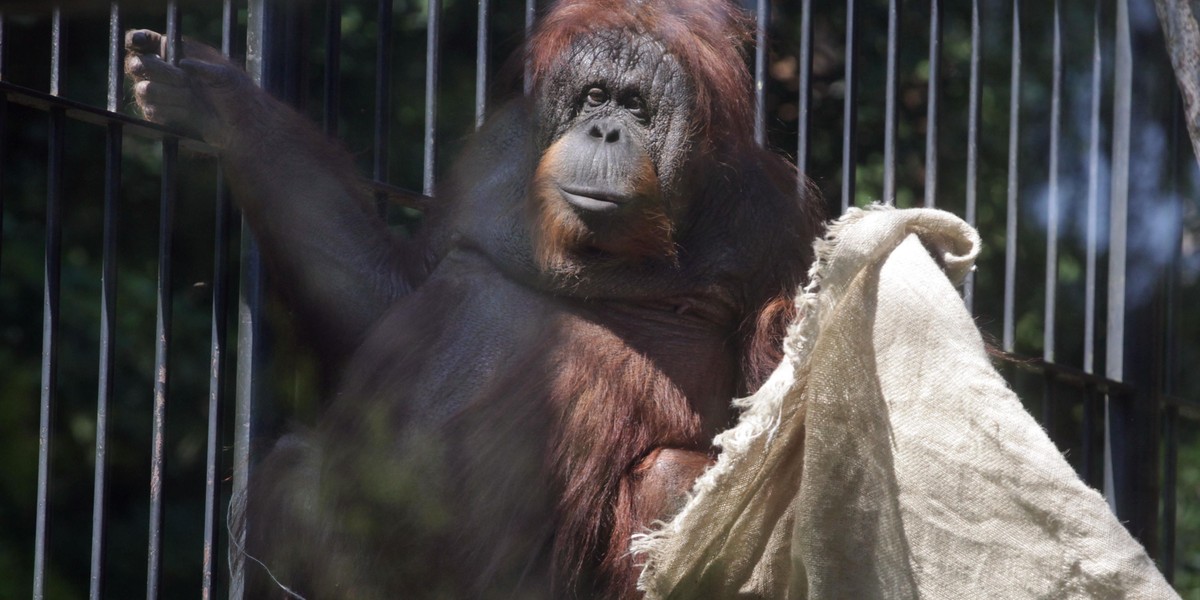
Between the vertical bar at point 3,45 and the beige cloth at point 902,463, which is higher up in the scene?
the vertical bar at point 3,45

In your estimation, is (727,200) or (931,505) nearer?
(931,505)

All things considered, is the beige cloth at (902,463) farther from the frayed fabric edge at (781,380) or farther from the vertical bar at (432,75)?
the vertical bar at (432,75)

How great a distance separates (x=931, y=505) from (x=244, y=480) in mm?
1128

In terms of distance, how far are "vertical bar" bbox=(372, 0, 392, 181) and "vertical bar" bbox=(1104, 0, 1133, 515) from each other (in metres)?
2.09

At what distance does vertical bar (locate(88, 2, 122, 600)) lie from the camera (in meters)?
1.86

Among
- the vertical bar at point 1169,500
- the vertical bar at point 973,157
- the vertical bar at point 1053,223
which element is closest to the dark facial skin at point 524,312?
the vertical bar at point 973,157

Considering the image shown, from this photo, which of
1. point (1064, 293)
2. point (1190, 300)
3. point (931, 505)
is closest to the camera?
point (931, 505)

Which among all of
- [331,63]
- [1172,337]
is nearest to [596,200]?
[331,63]

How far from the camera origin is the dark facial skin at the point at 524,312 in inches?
75.6

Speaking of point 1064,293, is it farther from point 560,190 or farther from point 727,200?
point 560,190

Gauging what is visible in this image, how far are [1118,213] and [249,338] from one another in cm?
238

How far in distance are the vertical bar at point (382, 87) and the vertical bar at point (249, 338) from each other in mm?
191

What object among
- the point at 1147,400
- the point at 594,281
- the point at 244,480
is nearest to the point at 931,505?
the point at 594,281

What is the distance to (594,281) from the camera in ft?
6.93
